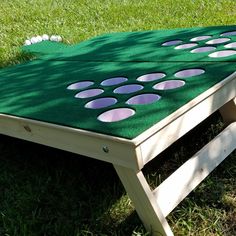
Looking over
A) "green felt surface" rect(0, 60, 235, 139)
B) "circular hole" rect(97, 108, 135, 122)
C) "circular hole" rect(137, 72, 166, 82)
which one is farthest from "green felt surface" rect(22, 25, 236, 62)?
"circular hole" rect(97, 108, 135, 122)

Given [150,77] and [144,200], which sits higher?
[150,77]

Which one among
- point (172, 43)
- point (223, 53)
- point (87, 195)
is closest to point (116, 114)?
point (87, 195)

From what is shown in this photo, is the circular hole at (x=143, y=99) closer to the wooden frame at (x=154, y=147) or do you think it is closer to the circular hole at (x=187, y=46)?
the wooden frame at (x=154, y=147)

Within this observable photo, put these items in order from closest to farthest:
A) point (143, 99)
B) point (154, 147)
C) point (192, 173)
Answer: point (154, 147), point (192, 173), point (143, 99)

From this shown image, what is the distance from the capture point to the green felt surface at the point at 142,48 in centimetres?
271

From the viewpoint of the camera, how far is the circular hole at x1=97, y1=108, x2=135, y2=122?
187cm

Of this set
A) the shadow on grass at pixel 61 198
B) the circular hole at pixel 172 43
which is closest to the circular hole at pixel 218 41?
the circular hole at pixel 172 43

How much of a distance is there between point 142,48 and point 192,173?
1456 millimetres

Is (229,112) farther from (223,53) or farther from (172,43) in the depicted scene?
(172,43)

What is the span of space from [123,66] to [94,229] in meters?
1.15

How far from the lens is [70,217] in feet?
6.86

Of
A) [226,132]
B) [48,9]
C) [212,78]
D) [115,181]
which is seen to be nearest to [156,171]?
[115,181]

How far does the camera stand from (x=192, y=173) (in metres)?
1.89

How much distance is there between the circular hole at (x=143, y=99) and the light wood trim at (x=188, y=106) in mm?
227
